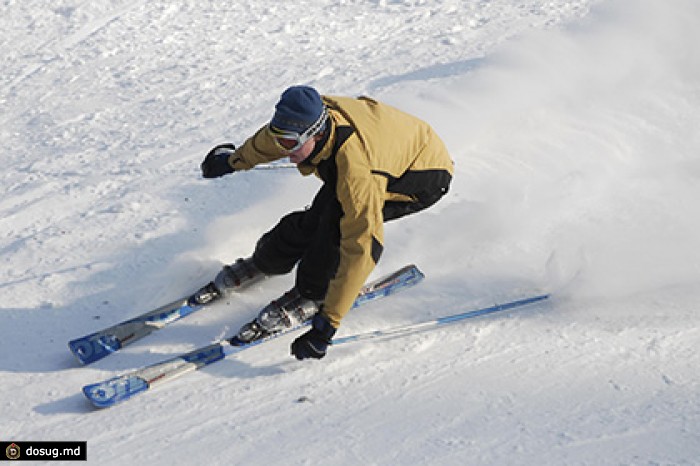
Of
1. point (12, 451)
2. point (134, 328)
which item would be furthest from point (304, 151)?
point (12, 451)

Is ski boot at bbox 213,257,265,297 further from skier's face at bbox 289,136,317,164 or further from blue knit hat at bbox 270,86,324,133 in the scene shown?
blue knit hat at bbox 270,86,324,133

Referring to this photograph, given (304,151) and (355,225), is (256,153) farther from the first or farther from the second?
(355,225)

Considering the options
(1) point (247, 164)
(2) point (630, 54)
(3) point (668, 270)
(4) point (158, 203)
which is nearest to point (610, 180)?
(3) point (668, 270)

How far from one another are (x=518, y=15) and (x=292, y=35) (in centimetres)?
261

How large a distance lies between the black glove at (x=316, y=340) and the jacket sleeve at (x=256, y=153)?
3.18 feet

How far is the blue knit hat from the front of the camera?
3.62 m

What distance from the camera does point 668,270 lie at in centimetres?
472

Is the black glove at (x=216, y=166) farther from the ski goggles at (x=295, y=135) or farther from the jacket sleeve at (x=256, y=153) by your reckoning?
the ski goggles at (x=295, y=135)

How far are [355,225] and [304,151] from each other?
415mm

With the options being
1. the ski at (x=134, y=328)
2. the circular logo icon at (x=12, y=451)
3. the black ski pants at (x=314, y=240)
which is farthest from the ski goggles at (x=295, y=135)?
the circular logo icon at (x=12, y=451)

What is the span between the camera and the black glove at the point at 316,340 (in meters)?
3.83

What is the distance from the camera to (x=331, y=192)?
400 centimetres

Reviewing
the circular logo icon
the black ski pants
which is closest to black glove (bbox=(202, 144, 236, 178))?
the black ski pants

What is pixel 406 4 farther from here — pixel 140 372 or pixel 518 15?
pixel 140 372
